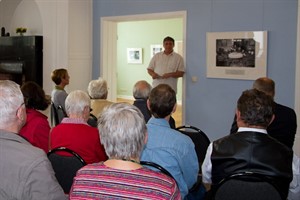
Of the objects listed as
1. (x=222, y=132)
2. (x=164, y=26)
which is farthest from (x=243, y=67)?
(x=164, y=26)

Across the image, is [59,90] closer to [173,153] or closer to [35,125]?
[35,125]

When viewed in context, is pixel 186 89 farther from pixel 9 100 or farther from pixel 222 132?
pixel 9 100

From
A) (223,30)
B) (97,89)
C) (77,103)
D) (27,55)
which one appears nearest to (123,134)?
(77,103)

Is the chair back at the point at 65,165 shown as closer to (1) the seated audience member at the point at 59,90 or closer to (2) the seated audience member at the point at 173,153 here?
(2) the seated audience member at the point at 173,153

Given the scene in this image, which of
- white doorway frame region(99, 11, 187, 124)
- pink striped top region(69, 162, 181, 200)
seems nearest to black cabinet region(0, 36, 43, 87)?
white doorway frame region(99, 11, 187, 124)

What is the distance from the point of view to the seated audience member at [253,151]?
2.04 meters

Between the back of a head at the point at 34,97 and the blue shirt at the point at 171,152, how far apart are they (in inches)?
55.3

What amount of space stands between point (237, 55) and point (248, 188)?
402 cm

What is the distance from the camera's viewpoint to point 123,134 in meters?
1.57

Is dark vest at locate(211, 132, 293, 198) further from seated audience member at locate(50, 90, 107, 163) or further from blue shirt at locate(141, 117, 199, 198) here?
seated audience member at locate(50, 90, 107, 163)

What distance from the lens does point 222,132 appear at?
593 cm

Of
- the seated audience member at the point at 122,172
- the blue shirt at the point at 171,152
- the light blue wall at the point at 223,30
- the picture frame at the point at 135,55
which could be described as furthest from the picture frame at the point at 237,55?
the picture frame at the point at 135,55

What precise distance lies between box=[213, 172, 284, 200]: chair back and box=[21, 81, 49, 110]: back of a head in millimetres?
1992

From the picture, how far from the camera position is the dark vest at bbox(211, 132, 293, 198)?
204cm
